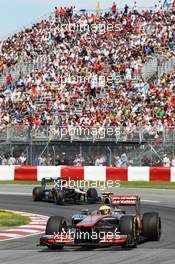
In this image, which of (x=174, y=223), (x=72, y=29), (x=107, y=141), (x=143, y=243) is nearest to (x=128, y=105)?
(x=107, y=141)

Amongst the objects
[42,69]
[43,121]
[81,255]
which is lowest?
[81,255]

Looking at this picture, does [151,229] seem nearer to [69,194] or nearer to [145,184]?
[69,194]

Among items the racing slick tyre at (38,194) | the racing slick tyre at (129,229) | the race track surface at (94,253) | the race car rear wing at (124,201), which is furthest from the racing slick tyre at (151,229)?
the racing slick tyre at (38,194)

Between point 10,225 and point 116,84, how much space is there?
75.4ft

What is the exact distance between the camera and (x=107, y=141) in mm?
30969

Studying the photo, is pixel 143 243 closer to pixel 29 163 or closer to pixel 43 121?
pixel 29 163

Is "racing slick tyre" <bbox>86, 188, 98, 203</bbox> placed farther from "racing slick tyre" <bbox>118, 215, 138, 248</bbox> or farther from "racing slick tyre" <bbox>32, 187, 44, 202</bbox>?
"racing slick tyre" <bbox>118, 215, 138, 248</bbox>

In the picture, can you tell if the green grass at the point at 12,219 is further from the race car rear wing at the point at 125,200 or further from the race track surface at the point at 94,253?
the race car rear wing at the point at 125,200

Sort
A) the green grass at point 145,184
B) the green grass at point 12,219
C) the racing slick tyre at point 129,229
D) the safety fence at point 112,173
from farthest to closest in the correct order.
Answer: the safety fence at point 112,173 < the green grass at point 145,184 < the green grass at point 12,219 < the racing slick tyre at point 129,229

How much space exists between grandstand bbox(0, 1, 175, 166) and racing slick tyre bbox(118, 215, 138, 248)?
1739 centimetres

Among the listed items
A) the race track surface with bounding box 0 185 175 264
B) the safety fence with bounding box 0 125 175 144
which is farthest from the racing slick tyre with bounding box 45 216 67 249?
the safety fence with bounding box 0 125 175 144

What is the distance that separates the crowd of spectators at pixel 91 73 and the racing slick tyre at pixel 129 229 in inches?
793

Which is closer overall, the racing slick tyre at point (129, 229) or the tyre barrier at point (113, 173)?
the racing slick tyre at point (129, 229)

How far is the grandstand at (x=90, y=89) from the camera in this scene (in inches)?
1221
